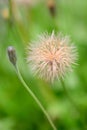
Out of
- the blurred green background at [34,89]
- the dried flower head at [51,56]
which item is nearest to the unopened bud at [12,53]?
the dried flower head at [51,56]

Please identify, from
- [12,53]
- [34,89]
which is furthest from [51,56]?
[34,89]

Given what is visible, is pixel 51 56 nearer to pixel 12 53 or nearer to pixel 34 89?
pixel 12 53

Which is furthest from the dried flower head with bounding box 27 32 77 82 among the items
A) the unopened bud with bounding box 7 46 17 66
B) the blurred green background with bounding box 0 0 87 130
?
the blurred green background with bounding box 0 0 87 130

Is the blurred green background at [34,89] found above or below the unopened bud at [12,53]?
below

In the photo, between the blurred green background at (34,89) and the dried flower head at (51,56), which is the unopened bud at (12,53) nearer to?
the dried flower head at (51,56)

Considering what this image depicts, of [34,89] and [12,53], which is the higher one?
[12,53]

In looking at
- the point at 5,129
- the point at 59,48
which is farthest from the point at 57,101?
the point at 59,48

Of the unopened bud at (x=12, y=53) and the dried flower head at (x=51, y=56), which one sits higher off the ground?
the unopened bud at (x=12, y=53)

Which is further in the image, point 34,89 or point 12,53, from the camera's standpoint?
point 34,89

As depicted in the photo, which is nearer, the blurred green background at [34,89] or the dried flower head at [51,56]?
the dried flower head at [51,56]
